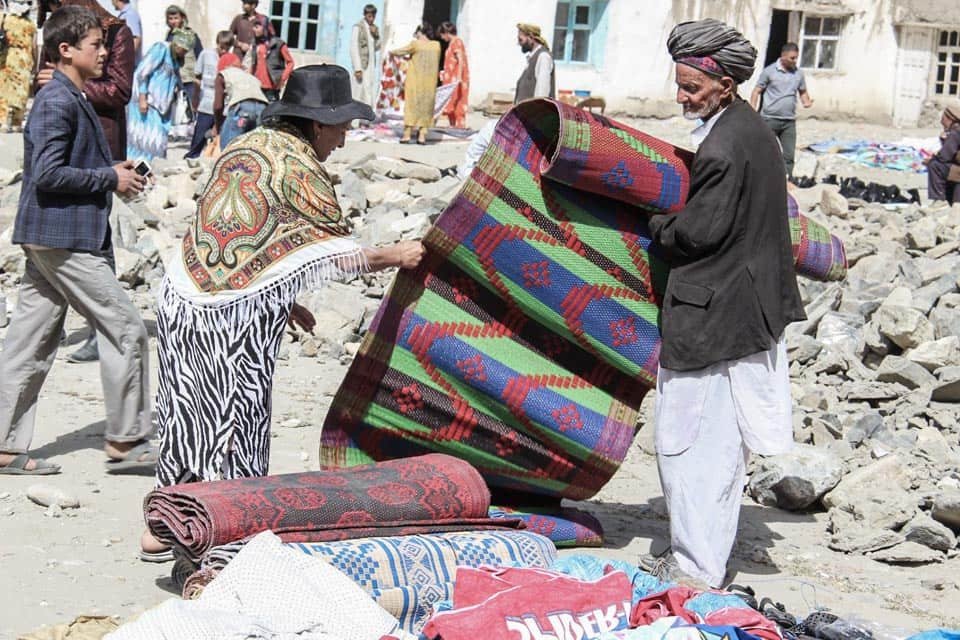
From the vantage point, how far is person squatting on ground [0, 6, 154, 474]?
557 centimetres

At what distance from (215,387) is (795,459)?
2780 millimetres

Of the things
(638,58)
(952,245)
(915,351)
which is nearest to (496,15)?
(638,58)

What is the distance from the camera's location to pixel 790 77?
50.3 feet

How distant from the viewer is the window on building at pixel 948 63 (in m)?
24.7

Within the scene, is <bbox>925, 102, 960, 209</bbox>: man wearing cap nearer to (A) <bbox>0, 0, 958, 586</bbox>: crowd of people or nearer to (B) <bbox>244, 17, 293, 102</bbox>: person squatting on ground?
(B) <bbox>244, 17, 293, 102</bbox>: person squatting on ground

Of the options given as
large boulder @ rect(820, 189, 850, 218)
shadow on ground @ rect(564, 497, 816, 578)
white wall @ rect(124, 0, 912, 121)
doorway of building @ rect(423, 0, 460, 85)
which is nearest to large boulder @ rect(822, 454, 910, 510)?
shadow on ground @ rect(564, 497, 816, 578)

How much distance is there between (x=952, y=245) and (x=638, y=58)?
42.2ft

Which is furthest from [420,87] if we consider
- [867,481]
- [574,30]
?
[867,481]

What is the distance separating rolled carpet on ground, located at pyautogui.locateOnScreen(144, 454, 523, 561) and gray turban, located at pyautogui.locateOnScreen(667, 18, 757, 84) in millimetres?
1590

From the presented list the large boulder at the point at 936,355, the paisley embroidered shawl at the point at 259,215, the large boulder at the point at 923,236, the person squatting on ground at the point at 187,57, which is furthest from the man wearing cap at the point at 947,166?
the paisley embroidered shawl at the point at 259,215

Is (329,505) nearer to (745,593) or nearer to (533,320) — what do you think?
(533,320)

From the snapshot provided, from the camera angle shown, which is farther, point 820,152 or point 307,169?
point 820,152

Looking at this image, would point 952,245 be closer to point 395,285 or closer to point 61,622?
point 395,285

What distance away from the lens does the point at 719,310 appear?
15.2 feet
